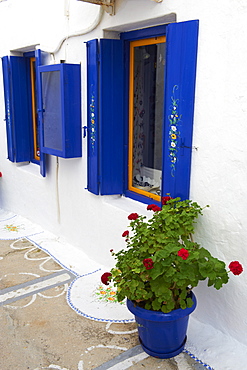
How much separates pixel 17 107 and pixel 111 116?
2282 millimetres

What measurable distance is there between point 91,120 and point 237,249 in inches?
75.5

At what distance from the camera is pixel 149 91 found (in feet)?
12.1

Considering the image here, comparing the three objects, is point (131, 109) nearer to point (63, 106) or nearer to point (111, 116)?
point (111, 116)

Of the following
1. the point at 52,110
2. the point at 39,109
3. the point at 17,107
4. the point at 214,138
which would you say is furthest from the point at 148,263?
the point at 17,107

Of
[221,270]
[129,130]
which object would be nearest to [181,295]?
[221,270]

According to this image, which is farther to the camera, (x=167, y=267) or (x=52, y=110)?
(x=52, y=110)

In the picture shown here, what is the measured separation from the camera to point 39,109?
4.54 metres

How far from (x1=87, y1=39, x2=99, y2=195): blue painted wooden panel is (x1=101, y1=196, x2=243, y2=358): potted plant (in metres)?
1.18

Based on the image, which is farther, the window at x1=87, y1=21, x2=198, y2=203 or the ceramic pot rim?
the window at x1=87, y1=21, x2=198, y2=203

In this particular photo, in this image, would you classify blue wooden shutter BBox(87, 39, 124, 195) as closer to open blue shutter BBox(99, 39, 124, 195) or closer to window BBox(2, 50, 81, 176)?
open blue shutter BBox(99, 39, 124, 195)

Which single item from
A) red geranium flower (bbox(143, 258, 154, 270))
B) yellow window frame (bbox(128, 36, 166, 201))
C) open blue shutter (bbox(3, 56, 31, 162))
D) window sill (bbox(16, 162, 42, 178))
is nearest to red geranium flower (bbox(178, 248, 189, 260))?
red geranium flower (bbox(143, 258, 154, 270))

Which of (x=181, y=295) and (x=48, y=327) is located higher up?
(x=181, y=295)

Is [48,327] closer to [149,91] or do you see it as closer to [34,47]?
[149,91]

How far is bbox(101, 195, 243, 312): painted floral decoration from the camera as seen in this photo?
2504 millimetres
